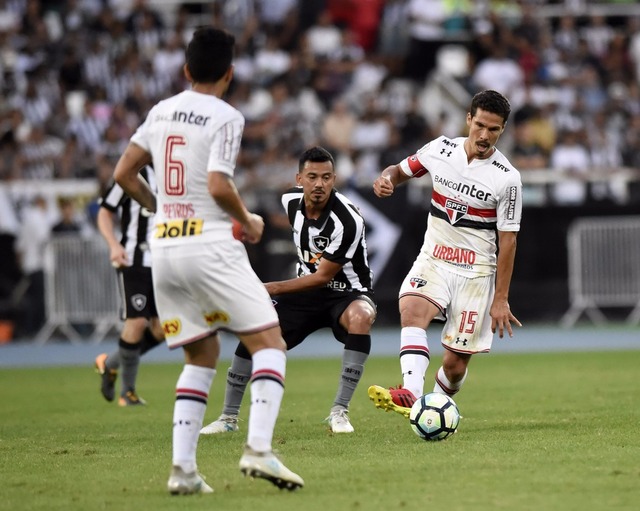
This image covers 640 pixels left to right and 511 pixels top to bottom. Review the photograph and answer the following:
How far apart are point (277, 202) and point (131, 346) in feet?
30.1

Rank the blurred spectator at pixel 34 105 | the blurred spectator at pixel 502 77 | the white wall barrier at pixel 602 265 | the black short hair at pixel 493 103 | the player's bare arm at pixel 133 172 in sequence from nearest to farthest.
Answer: the player's bare arm at pixel 133 172, the black short hair at pixel 493 103, the white wall barrier at pixel 602 265, the blurred spectator at pixel 34 105, the blurred spectator at pixel 502 77

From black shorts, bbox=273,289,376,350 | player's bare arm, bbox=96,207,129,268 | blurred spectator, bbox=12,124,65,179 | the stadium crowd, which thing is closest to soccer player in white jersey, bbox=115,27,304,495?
black shorts, bbox=273,289,376,350

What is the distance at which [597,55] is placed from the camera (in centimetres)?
2592

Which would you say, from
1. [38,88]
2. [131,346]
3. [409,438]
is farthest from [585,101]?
[409,438]

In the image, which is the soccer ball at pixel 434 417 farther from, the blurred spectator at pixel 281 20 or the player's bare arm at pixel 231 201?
the blurred spectator at pixel 281 20

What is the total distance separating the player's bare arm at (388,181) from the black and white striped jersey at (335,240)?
0.44 metres

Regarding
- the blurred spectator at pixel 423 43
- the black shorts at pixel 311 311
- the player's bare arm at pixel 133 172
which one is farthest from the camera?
the blurred spectator at pixel 423 43

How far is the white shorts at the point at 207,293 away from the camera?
6652mm

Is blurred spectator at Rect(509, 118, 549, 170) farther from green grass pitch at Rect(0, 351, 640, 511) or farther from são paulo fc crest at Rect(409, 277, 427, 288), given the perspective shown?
são paulo fc crest at Rect(409, 277, 427, 288)

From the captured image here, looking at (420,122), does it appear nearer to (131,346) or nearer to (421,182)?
(421,182)

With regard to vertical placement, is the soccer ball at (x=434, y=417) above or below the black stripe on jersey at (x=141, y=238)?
below

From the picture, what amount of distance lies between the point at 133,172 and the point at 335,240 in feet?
10.2

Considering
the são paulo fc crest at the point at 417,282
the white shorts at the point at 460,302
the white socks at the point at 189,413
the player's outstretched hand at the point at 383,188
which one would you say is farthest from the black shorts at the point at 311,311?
the white socks at the point at 189,413

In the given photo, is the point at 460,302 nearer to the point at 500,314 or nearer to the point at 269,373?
the point at 500,314
